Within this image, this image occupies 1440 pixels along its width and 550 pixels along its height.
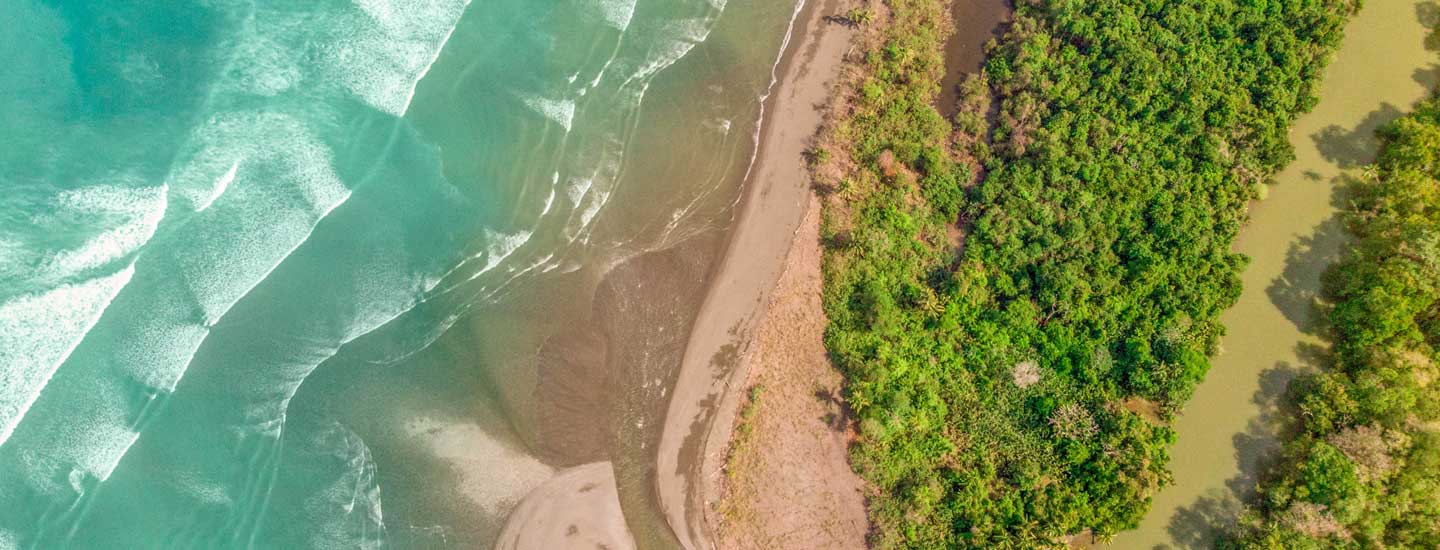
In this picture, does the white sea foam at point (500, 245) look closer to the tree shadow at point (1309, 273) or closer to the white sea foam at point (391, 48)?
the white sea foam at point (391, 48)

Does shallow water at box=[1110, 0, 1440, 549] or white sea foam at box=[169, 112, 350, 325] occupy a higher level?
shallow water at box=[1110, 0, 1440, 549]

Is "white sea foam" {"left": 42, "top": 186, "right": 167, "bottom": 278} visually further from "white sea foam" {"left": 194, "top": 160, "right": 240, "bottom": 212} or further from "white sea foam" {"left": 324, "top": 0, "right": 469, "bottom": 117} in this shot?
"white sea foam" {"left": 324, "top": 0, "right": 469, "bottom": 117}

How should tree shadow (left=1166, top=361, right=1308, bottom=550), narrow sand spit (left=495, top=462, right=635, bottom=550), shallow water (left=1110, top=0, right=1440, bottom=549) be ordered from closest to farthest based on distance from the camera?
narrow sand spit (left=495, top=462, right=635, bottom=550) < tree shadow (left=1166, top=361, right=1308, bottom=550) < shallow water (left=1110, top=0, right=1440, bottom=549)

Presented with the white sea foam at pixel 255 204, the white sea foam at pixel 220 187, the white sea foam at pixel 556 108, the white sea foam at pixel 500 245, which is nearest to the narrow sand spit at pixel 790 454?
the white sea foam at pixel 500 245

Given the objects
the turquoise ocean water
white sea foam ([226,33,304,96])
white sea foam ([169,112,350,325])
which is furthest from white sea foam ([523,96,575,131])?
white sea foam ([226,33,304,96])

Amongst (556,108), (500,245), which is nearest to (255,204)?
(500,245)

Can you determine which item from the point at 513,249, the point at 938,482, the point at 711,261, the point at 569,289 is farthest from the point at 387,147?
the point at 938,482
